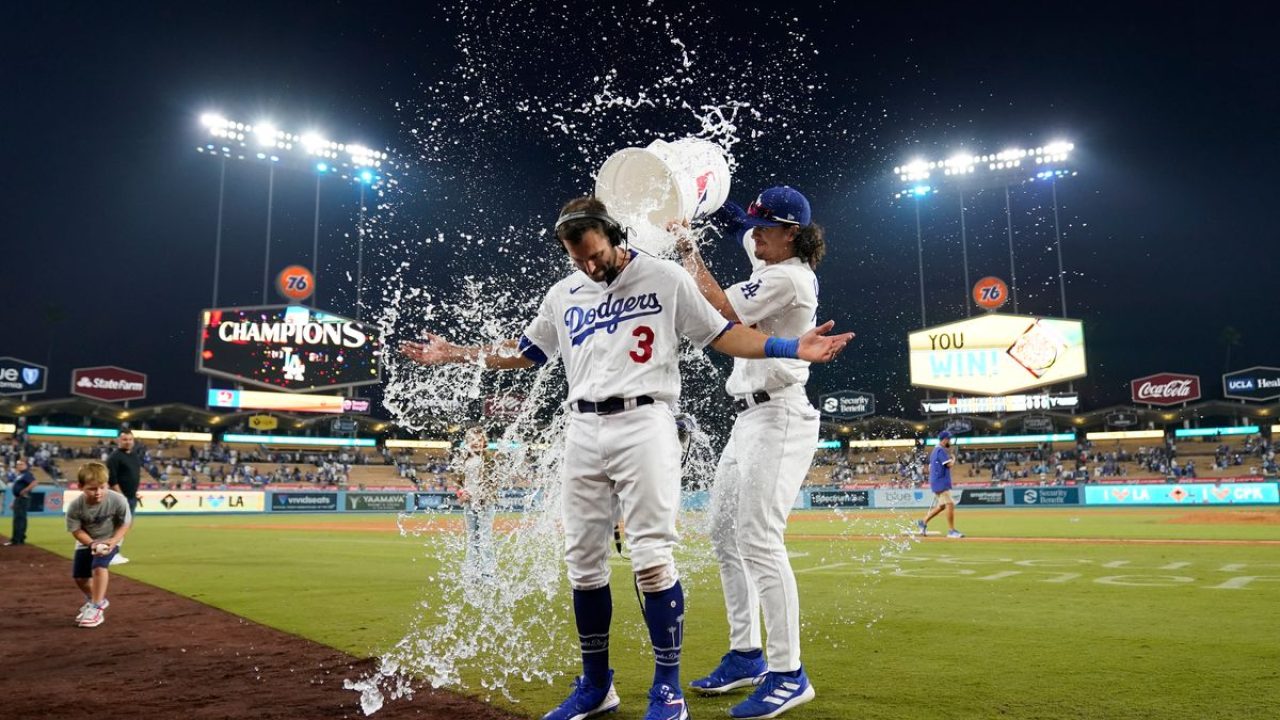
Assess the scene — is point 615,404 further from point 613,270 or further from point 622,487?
point 613,270

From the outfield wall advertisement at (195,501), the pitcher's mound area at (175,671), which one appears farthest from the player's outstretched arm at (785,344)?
the outfield wall advertisement at (195,501)

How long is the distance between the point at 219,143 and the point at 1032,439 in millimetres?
51721

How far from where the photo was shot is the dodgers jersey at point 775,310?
3.86 m

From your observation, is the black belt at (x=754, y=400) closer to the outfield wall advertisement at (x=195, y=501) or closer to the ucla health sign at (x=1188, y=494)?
the outfield wall advertisement at (x=195, y=501)

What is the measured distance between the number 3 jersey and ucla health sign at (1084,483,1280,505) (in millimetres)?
33539

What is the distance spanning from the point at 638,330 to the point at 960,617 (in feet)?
13.0

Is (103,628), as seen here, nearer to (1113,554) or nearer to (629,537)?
(629,537)

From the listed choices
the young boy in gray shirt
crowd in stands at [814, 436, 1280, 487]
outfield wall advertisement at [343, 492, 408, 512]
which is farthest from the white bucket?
crowd in stands at [814, 436, 1280, 487]

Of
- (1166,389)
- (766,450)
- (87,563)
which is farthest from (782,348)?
(1166,389)

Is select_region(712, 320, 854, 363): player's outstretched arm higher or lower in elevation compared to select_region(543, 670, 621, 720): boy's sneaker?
higher

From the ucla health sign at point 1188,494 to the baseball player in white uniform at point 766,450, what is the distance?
32.8 metres

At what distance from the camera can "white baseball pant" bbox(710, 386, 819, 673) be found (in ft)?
11.9

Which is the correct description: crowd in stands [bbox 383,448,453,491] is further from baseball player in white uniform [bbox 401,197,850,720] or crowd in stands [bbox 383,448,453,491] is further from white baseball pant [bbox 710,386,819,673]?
baseball player in white uniform [bbox 401,197,850,720]

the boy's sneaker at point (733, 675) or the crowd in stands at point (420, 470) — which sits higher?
the crowd in stands at point (420, 470)
